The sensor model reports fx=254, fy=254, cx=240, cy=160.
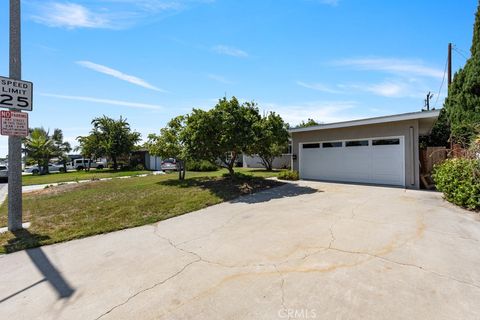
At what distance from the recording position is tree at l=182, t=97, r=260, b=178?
1054 cm

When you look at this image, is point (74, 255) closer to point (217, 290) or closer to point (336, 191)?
point (217, 290)

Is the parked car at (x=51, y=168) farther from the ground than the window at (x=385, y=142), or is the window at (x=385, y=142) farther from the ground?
the window at (x=385, y=142)

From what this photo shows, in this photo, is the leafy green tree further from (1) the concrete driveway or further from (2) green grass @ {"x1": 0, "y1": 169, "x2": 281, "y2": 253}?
(1) the concrete driveway

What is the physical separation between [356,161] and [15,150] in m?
12.3

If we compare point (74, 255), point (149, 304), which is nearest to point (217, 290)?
point (149, 304)

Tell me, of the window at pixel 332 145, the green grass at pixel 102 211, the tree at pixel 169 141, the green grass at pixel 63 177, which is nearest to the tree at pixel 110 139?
the green grass at pixel 63 177

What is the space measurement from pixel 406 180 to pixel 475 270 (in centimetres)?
820

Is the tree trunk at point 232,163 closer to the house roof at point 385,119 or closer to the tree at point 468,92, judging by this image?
the house roof at point 385,119

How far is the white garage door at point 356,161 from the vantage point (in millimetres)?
10875

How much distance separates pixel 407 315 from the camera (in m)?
2.45

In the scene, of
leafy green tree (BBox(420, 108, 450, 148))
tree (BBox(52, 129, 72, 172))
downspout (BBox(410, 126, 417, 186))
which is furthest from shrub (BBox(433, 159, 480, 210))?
tree (BBox(52, 129, 72, 172))

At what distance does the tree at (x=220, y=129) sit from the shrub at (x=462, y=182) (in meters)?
6.60

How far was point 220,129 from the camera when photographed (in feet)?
34.9

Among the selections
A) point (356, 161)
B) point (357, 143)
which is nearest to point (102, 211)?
point (356, 161)
